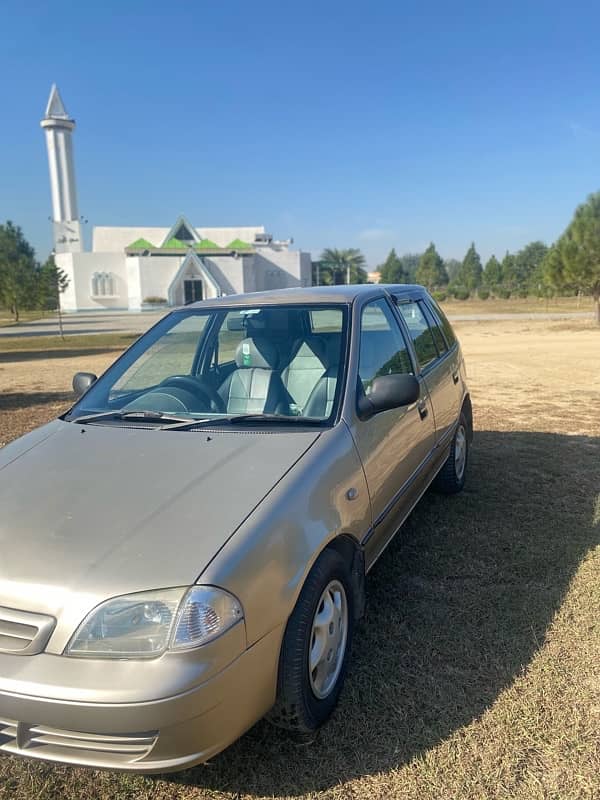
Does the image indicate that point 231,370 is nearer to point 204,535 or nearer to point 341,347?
point 341,347

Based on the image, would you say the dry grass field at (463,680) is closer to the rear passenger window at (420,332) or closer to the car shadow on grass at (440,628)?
the car shadow on grass at (440,628)

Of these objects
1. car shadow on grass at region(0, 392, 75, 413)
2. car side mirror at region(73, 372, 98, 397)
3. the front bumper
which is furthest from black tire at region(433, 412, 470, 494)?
car shadow on grass at region(0, 392, 75, 413)

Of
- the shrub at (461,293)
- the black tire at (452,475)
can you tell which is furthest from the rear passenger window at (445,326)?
the shrub at (461,293)

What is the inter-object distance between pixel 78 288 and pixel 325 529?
6440 cm

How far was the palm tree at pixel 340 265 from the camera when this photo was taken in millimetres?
85312

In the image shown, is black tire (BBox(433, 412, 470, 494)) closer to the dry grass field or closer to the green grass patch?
the dry grass field

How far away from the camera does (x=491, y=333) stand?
23.2 metres

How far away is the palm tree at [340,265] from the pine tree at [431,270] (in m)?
9.96

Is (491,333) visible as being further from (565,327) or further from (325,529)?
(325,529)

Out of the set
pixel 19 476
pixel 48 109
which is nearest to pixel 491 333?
pixel 19 476

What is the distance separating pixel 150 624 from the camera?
1.85m

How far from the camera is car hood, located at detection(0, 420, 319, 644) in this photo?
75.4 inches

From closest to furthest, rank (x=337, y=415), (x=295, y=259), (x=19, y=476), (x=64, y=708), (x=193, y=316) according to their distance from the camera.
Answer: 1. (x=64, y=708)
2. (x=19, y=476)
3. (x=337, y=415)
4. (x=193, y=316)
5. (x=295, y=259)

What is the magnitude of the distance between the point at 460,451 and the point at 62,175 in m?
77.7
